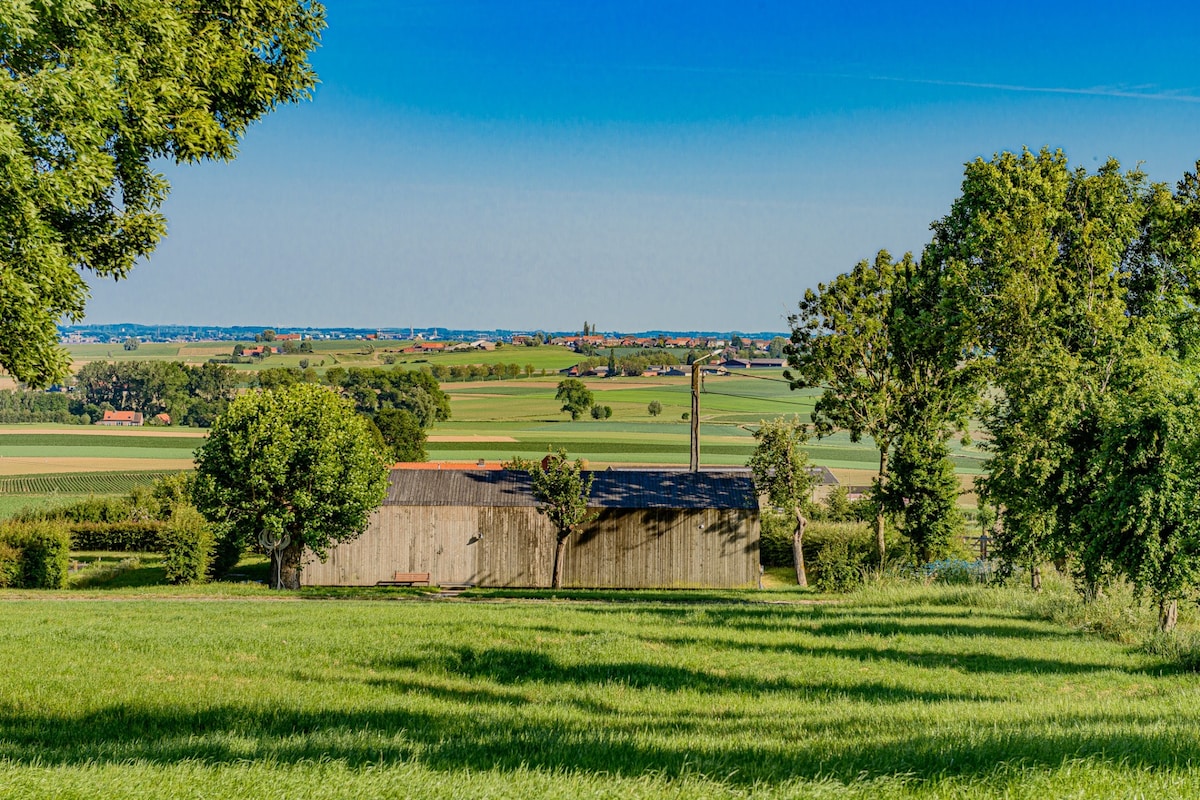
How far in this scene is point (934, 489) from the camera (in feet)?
116

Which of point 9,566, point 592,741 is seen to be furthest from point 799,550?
point 592,741

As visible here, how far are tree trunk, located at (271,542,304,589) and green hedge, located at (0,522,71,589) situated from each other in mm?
9310

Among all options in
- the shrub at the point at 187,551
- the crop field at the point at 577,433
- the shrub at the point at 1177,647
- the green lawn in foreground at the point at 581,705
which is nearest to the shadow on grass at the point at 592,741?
the green lawn in foreground at the point at 581,705

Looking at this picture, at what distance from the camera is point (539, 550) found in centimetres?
3800

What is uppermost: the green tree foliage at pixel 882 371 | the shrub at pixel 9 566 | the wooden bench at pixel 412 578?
the green tree foliage at pixel 882 371

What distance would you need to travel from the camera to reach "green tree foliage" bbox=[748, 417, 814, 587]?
3816cm

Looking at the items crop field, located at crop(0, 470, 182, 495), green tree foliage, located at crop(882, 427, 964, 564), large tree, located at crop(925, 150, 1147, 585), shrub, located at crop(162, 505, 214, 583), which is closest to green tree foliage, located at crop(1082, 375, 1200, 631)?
large tree, located at crop(925, 150, 1147, 585)

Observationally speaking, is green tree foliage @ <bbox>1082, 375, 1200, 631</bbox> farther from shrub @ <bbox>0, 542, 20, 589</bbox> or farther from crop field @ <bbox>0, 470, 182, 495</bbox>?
crop field @ <bbox>0, 470, 182, 495</bbox>

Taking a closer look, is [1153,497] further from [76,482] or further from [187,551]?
[76,482]

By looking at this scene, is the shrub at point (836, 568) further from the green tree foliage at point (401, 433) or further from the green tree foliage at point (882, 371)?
the green tree foliage at point (401, 433)

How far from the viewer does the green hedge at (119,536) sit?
165 ft

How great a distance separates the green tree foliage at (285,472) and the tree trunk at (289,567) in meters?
0.45

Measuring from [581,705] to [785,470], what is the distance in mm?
27770

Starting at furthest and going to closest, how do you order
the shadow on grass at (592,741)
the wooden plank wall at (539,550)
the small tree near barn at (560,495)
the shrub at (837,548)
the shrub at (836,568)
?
the wooden plank wall at (539,550)
the shrub at (837,548)
the small tree near barn at (560,495)
the shrub at (836,568)
the shadow on grass at (592,741)
